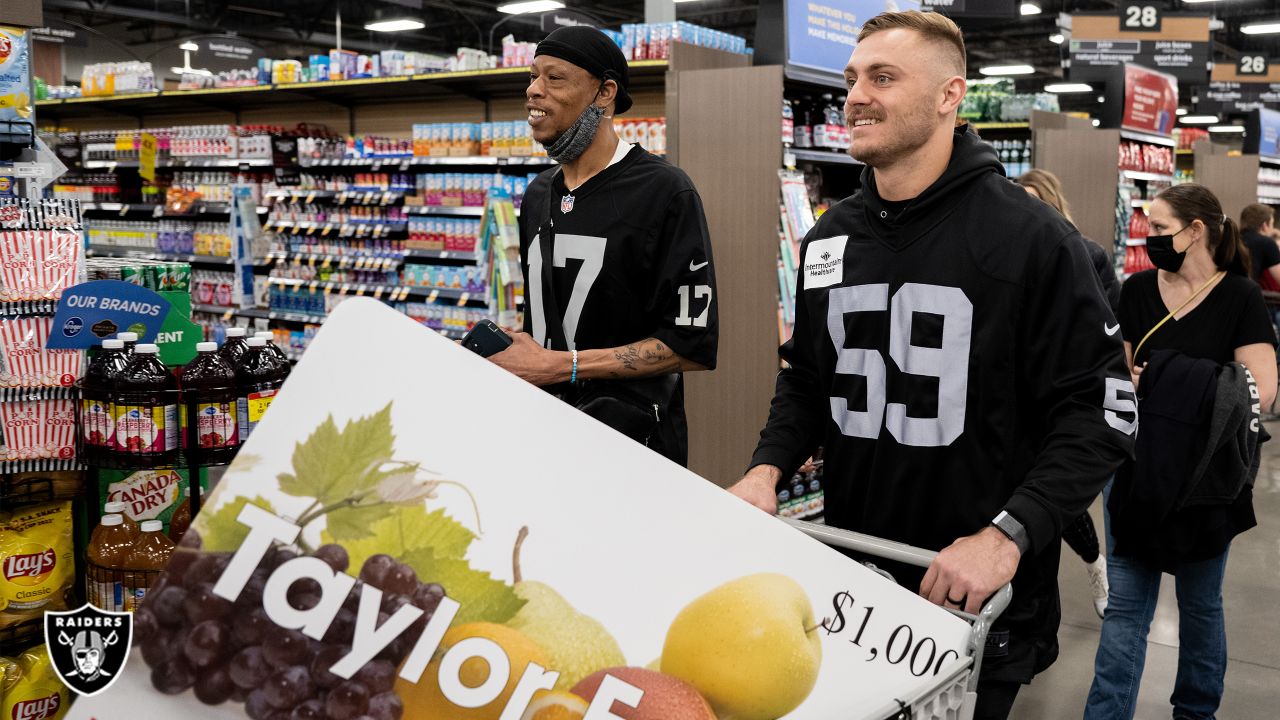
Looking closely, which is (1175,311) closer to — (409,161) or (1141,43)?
(409,161)

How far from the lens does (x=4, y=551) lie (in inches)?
79.0

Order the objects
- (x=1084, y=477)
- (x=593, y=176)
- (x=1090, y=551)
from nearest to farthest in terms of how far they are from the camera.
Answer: (x=1084, y=477) < (x=593, y=176) < (x=1090, y=551)

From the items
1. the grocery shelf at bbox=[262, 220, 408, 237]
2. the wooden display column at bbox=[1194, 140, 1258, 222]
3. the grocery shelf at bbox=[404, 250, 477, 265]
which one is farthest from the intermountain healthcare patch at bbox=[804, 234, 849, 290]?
the wooden display column at bbox=[1194, 140, 1258, 222]

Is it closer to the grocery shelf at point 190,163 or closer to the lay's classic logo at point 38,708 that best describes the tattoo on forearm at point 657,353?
the lay's classic logo at point 38,708

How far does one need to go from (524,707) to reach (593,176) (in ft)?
5.48

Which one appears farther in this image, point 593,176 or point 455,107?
point 455,107

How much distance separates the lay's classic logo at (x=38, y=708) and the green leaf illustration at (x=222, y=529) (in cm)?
118

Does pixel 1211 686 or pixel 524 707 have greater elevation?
pixel 524 707

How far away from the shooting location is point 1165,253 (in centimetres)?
330

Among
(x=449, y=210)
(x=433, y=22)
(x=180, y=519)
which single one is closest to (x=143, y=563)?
(x=180, y=519)

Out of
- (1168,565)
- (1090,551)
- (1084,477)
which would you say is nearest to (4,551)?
(1084,477)

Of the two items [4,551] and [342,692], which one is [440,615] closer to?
[342,692]

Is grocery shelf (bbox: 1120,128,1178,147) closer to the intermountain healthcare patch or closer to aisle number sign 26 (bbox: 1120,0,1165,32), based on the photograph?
aisle number sign 26 (bbox: 1120,0,1165,32)

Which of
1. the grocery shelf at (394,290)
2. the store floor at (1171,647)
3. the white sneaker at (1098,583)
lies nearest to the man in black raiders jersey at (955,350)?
the store floor at (1171,647)
